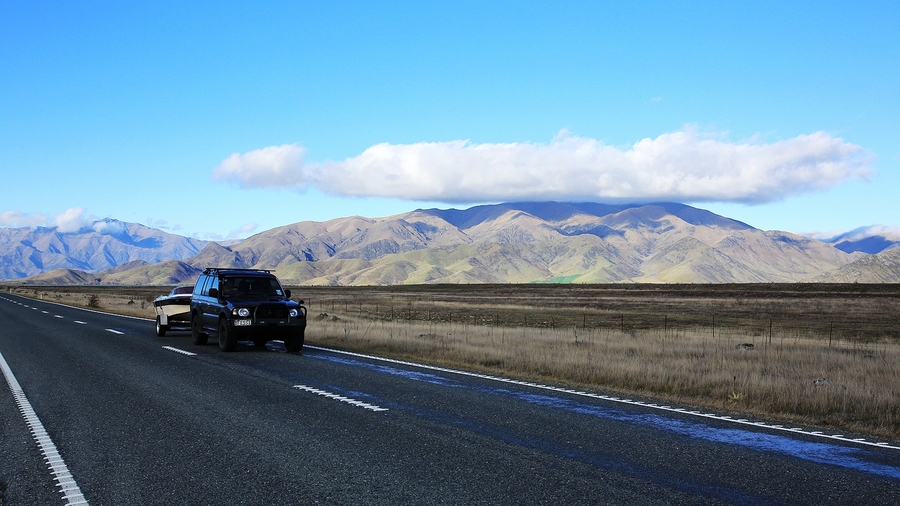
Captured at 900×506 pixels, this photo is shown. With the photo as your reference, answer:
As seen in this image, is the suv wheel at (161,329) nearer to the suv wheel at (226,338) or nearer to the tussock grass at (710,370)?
the tussock grass at (710,370)

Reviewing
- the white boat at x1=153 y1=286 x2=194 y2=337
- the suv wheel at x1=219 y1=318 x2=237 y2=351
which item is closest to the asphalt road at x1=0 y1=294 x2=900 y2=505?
the suv wheel at x1=219 y1=318 x2=237 y2=351

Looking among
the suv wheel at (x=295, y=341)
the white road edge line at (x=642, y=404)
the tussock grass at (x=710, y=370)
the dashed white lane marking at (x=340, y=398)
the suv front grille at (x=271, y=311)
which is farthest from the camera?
the suv wheel at (x=295, y=341)

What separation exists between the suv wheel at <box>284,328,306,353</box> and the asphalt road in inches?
201

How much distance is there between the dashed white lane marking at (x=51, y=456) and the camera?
6.07 meters

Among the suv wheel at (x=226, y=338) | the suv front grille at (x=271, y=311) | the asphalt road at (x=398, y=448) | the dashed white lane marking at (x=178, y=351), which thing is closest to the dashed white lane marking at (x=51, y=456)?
the asphalt road at (x=398, y=448)

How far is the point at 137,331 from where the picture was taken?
86.9ft

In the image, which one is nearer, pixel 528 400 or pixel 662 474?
pixel 662 474

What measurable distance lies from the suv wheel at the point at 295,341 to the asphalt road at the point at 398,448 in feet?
16.8

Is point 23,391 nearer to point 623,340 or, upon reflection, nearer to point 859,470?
point 859,470

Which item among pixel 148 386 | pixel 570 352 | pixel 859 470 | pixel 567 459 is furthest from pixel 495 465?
pixel 570 352

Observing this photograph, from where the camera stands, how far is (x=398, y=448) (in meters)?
7.62

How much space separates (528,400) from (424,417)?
7.18 ft

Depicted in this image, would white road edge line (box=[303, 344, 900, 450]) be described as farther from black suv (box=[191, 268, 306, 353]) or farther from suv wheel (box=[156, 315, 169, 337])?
suv wheel (box=[156, 315, 169, 337])

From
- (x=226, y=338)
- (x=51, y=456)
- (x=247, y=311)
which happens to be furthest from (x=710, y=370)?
(x=51, y=456)
